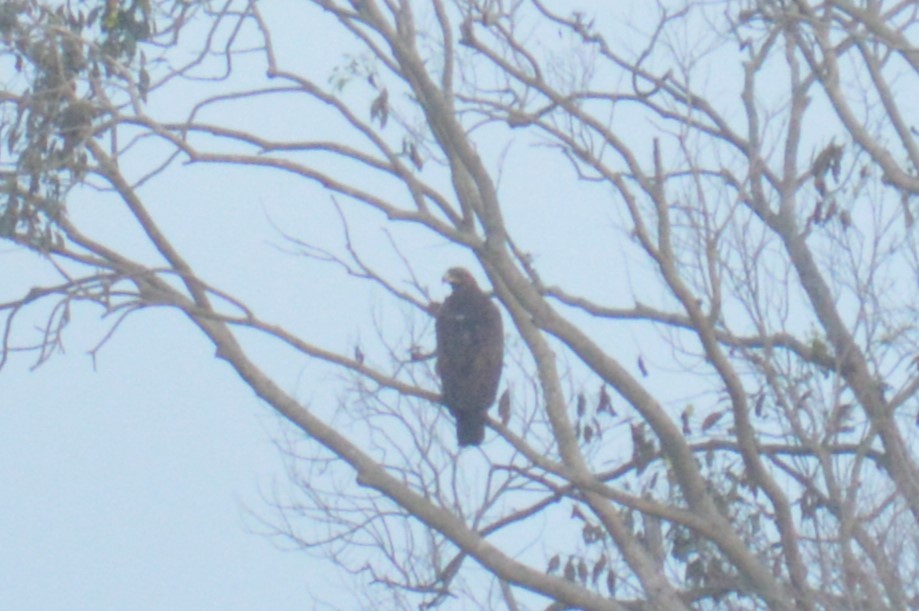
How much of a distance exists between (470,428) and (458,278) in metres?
1.06

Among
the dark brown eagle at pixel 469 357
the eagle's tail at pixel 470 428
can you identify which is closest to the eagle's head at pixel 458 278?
the dark brown eagle at pixel 469 357

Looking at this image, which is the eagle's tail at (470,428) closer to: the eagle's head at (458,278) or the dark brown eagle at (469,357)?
the dark brown eagle at (469,357)

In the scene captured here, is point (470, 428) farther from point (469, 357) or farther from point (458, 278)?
point (458, 278)

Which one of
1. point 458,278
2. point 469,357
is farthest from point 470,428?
point 458,278

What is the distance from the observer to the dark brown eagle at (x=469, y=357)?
11320 millimetres

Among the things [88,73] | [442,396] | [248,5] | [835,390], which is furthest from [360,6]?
[835,390]

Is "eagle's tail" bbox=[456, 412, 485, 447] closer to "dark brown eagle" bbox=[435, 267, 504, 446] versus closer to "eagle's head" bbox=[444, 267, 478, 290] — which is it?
"dark brown eagle" bbox=[435, 267, 504, 446]

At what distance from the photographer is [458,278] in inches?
477

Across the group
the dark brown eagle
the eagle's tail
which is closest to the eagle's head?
the dark brown eagle

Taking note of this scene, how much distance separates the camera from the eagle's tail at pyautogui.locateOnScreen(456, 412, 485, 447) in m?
11.4

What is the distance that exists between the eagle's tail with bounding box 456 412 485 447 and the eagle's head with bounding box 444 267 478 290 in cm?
93

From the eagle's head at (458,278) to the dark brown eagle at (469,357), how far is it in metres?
0.15

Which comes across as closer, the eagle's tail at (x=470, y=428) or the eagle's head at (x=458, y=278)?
the eagle's tail at (x=470, y=428)

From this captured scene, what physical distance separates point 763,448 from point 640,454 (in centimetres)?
62
